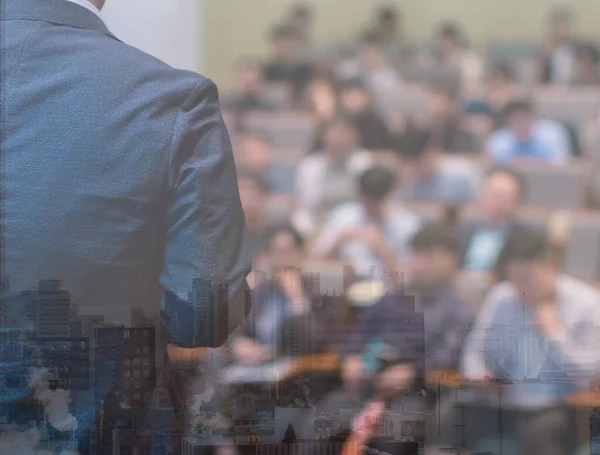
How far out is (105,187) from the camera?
3.38 feet

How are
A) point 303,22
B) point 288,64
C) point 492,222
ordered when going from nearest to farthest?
point 492,222 → point 288,64 → point 303,22

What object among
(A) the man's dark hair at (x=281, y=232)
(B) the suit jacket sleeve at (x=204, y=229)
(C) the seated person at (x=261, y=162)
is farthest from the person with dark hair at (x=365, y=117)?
(B) the suit jacket sleeve at (x=204, y=229)

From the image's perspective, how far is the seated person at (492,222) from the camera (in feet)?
4.79

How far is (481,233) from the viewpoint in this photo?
62.1 inches

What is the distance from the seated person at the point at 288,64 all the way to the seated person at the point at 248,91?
0.10m

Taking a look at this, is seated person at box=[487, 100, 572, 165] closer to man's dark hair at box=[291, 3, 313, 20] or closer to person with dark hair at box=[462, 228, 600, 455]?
man's dark hair at box=[291, 3, 313, 20]

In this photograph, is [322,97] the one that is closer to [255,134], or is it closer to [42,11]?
[255,134]

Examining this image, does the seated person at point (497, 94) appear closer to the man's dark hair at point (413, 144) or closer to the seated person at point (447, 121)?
the seated person at point (447, 121)

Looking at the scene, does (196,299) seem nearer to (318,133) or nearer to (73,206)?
(73,206)

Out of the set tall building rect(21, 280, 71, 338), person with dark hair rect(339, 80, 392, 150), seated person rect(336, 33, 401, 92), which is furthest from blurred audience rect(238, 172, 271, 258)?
seated person rect(336, 33, 401, 92)

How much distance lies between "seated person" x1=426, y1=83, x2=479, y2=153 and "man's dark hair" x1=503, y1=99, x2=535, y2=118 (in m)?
0.10

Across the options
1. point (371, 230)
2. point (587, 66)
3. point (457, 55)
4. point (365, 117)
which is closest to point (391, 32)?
point (457, 55)

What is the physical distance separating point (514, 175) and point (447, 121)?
436mm

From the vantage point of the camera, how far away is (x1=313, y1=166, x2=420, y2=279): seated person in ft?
4.23
